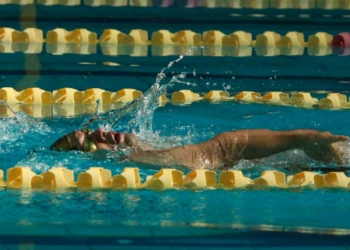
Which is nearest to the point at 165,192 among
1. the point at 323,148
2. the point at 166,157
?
the point at 166,157

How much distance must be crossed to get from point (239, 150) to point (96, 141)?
61 centimetres

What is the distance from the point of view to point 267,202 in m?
3.03

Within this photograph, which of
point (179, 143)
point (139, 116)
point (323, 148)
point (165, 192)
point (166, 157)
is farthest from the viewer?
point (139, 116)

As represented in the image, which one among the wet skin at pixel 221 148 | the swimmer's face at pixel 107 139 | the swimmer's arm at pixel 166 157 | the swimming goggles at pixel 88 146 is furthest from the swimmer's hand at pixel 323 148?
the swimming goggles at pixel 88 146

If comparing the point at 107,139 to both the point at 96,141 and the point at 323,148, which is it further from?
the point at 323,148

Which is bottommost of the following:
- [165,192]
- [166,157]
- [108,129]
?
[165,192]

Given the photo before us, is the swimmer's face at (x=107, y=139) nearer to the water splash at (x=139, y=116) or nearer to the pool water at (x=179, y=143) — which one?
the pool water at (x=179, y=143)

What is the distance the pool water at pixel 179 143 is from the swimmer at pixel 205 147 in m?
0.05

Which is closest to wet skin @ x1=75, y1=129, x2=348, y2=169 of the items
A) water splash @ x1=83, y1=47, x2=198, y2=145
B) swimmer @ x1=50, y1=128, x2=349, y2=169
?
swimmer @ x1=50, y1=128, x2=349, y2=169

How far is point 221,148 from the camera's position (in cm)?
345

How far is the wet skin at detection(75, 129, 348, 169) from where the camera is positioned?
3.32 meters

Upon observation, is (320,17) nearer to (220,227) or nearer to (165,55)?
(165,55)

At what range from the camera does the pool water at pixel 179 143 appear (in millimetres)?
2711

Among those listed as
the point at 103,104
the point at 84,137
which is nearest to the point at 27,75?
the point at 103,104
